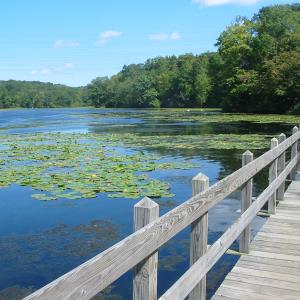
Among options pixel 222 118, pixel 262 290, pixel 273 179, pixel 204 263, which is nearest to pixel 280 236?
pixel 273 179

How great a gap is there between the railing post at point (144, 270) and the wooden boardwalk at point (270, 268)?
5.90 feet

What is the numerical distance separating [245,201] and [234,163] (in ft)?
33.4

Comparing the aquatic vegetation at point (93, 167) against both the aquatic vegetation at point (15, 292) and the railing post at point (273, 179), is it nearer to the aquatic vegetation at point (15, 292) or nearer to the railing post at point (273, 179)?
the railing post at point (273, 179)

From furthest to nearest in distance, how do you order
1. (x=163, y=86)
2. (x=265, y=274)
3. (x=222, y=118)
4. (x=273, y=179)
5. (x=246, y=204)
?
(x=163, y=86)
(x=222, y=118)
(x=273, y=179)
(x=246, y=204)
(x=265, y=274)

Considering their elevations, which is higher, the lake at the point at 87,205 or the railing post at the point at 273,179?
the railing post at the point at 273,179

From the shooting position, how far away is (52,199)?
10086 millimetres

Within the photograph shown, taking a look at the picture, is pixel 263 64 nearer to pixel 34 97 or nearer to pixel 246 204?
pixel 246 204

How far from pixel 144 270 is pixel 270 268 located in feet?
8.89

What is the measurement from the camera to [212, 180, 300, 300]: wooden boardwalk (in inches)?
159

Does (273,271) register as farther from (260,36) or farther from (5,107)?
(5,107)

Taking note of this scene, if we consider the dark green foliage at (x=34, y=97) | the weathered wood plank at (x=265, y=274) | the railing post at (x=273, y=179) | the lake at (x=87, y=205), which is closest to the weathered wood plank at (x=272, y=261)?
the weathered wood plank at (x=265, y=274)

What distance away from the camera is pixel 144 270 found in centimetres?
240

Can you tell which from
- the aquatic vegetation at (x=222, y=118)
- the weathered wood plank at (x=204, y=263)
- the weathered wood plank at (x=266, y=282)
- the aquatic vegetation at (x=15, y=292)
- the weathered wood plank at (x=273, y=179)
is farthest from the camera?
the aquatic vegetation at (x=222, y=118)

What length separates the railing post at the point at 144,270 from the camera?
2.35 m
